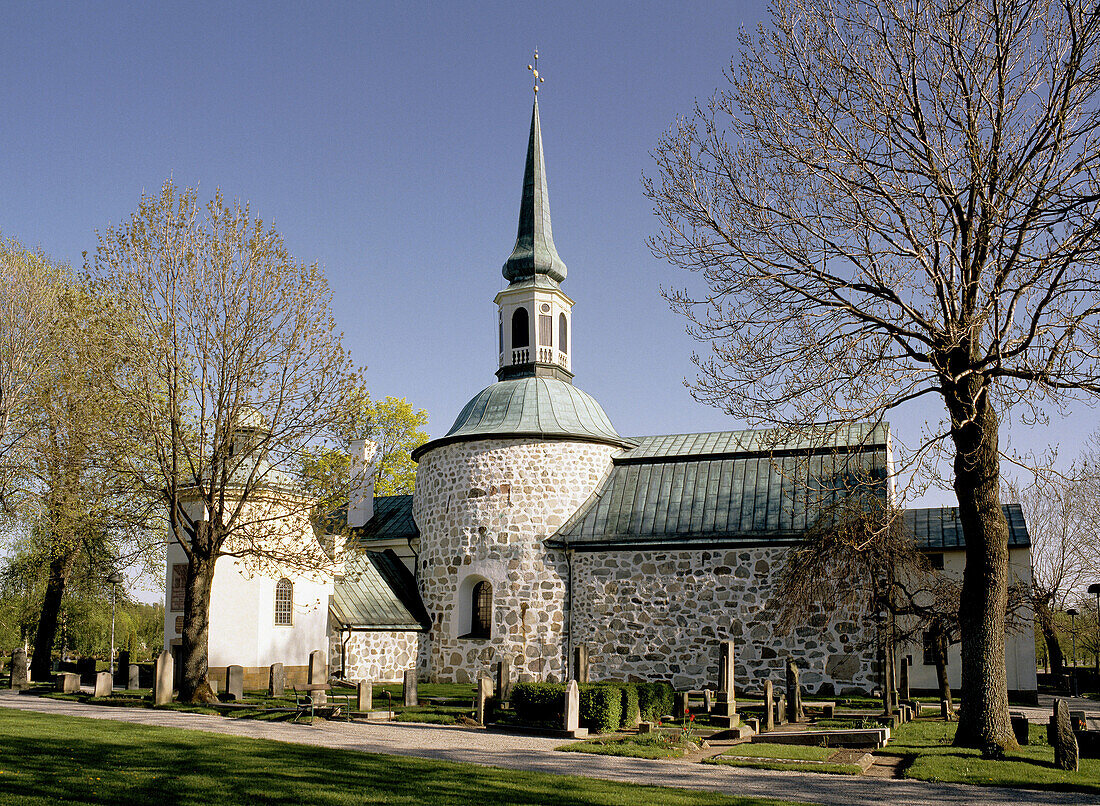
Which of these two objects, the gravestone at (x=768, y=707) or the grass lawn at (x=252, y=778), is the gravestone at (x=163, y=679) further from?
the gravestone at (x=768, y=707)

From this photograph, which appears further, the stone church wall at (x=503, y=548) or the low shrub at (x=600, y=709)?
the stone church wall at (x=503, y=548)

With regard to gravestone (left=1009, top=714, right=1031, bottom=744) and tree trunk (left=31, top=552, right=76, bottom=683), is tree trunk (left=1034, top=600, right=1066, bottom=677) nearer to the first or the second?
gravestone (left=1009, top=714, right=1031, bottom=744)

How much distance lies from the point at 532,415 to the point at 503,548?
12.6ft

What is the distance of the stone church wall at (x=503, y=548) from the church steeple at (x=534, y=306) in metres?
3.76

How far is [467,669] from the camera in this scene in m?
25.9

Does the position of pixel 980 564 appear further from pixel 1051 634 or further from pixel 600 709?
pixel 1051 634

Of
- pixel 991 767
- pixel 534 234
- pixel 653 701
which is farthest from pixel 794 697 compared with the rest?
pixel 534 234

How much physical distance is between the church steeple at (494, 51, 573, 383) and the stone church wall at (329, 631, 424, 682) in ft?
28.4

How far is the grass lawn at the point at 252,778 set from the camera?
8.93 metres

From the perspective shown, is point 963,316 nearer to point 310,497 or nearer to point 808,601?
point 808,601

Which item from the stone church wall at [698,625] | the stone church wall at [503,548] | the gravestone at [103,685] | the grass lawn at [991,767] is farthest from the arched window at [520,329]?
the grass lawn at [991,767]

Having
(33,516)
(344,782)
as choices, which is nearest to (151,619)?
(33,516)

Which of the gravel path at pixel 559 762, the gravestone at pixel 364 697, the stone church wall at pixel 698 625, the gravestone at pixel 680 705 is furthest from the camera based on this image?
the stone church wall at pixel 698 625

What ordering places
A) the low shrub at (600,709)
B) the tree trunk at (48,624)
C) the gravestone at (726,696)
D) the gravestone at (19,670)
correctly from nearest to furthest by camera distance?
1. the gravestone at (726,696)
2. the low shrub at (600,709)
3. the gravestone at (19,670)
4. the tree trunk at (48,624)
